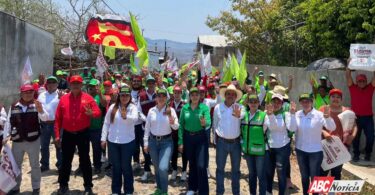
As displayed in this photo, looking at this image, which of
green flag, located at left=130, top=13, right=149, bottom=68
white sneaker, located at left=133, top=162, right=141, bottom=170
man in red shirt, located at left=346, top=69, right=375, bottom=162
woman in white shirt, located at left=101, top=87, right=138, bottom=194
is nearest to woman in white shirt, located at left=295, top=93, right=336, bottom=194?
woman in white shirt, located at left=101, top=87, right=138, bottom=194

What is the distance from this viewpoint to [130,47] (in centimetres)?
1055

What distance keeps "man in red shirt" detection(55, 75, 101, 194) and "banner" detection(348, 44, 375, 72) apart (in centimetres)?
550

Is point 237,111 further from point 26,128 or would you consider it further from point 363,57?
point 363,57

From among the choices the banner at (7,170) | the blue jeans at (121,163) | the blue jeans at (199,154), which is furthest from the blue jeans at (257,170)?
the banner at (7,170)

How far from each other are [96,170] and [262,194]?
3539 mm

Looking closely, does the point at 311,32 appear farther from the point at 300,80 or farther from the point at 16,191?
the point at 16,191

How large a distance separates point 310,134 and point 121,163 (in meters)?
3.01

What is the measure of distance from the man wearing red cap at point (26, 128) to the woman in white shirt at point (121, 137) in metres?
1.17

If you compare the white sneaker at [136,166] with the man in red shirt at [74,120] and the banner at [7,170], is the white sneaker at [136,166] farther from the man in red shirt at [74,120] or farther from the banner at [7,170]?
the banner at [7,170]

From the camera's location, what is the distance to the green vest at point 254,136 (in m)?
6.34

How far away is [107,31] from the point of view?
10414mm

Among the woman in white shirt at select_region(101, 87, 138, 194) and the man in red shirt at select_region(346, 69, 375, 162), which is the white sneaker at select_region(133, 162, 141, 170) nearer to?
the woman in white shirt at select_region(101, 87, 138, 194)

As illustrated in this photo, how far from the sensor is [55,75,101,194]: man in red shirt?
6.74 m

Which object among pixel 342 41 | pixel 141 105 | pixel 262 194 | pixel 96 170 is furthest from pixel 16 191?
pixel 342 41
